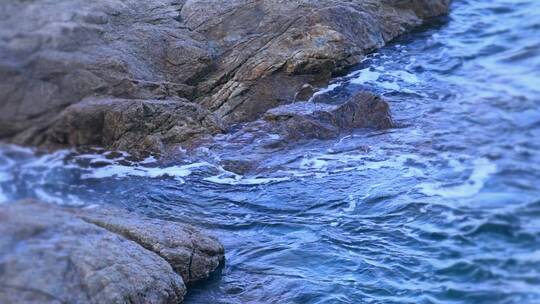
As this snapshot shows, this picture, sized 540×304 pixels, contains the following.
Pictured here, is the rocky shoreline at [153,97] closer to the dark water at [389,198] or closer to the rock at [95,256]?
the rock at [95,256]

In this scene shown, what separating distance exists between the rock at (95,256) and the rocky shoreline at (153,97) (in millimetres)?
13

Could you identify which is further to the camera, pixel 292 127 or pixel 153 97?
pixel 292 127

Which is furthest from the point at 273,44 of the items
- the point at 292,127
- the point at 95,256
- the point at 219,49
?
the point at 95,256

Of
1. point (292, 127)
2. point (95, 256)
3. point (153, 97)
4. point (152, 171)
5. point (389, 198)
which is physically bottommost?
point (389, 198)

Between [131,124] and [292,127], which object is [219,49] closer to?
[292,127]

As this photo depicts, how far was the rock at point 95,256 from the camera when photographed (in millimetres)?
4359

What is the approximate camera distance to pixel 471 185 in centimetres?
791

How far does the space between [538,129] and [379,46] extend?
593 centimetres

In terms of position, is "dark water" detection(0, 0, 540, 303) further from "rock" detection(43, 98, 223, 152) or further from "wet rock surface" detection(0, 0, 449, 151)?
"wet rock surface" detection(0, 0, 449, 151)

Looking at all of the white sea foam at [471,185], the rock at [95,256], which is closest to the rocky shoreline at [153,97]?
the rock at [95,256]

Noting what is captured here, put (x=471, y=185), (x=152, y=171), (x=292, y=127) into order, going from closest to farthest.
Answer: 1. (x=471, y=185)
2. (x=152, y=171)
3. (x=292, y=127)

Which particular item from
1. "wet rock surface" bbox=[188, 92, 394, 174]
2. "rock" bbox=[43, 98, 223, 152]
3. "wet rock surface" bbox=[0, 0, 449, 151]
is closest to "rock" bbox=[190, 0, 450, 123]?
"wet rock surface" bbox=[0, 0, 449, 151]

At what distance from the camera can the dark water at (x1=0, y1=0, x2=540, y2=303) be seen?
6512 millimetres

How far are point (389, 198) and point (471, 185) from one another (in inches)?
38.3
